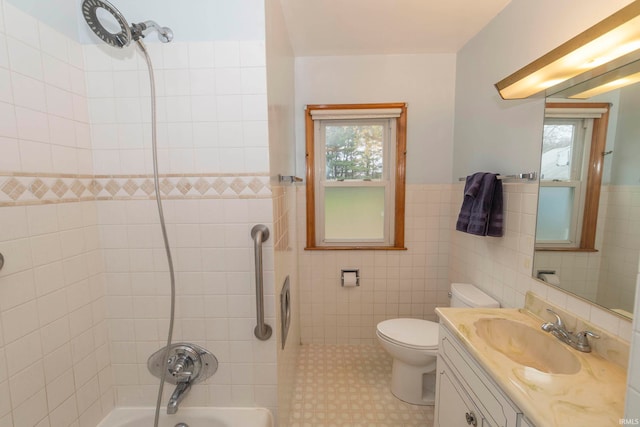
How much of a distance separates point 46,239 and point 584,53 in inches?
85.1

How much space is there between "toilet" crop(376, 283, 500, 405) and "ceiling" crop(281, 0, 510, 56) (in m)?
1.77

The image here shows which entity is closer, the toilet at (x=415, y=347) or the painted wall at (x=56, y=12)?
the painted wall at (x=56, y=12)

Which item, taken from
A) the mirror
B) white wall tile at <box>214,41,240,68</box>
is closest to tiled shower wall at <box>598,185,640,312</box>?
the mirror

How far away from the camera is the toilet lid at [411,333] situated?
1.66 meters

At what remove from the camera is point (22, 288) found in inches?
36.9

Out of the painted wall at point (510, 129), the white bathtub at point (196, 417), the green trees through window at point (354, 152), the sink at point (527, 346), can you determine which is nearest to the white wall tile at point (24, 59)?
the white bathtub at point (196, 417)

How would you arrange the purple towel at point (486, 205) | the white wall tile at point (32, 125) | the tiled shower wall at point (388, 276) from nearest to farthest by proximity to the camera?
the white wall tile at point (32, 125), the purple towel at point (486, 205), the tiled shower wall at point (388, 276)

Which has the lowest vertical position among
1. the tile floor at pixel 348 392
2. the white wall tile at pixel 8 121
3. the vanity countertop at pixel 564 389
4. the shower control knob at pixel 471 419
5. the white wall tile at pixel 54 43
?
the tile floor at pixel 348 392

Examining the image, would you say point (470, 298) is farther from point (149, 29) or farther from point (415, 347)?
point (149, 29)

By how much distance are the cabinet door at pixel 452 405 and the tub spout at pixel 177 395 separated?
1259 mm

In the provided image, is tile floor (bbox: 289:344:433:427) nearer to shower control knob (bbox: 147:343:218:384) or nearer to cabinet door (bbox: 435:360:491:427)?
cabinet door (bbox: 435:360:491:427)

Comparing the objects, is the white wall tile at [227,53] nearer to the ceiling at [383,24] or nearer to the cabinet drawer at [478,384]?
the ceiling at [383,24]

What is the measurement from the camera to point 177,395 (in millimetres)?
1259

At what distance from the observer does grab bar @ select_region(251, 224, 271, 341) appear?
3.82ft
